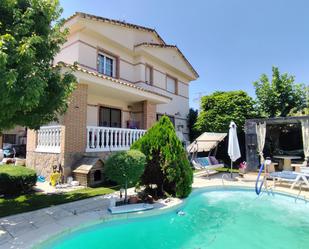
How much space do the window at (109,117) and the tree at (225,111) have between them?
307 inches

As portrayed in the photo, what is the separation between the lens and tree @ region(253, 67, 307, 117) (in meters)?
19.9

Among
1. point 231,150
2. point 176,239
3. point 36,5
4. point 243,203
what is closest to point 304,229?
point 243,203

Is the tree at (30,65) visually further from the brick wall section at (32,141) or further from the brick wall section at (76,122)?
the brick wall section at (32,141)

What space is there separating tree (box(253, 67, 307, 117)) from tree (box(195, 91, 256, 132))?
152cm

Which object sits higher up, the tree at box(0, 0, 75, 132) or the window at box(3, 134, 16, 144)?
the tree at box(0, 0, 75, 132)

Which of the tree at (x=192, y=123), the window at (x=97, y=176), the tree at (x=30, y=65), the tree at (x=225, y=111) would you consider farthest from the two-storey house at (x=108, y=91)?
the tree at (x=225, y=111)

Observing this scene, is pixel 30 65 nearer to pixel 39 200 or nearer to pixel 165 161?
pixel 39 200

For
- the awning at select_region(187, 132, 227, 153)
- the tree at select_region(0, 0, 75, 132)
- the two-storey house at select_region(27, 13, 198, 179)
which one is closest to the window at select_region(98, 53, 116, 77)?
the two-storey house at select_region(27, 13, 198, 179)

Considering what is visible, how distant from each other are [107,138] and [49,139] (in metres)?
3.01

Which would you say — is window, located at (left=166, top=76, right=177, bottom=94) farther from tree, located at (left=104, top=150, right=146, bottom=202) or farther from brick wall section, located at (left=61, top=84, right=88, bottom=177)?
tree, located at (left=104, top=150, right=146, bottom=202)

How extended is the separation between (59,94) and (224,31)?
14621 millimetres

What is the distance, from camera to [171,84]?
21859 millimetres

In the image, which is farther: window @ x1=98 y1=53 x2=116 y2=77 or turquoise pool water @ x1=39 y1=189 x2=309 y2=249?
window @ x1=98 y1=53 x2=116 y2=77

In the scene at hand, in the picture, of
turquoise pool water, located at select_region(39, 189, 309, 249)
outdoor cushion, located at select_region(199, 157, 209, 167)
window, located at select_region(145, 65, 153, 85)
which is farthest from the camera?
window, located at select_region(145, 65, 153, 85)
